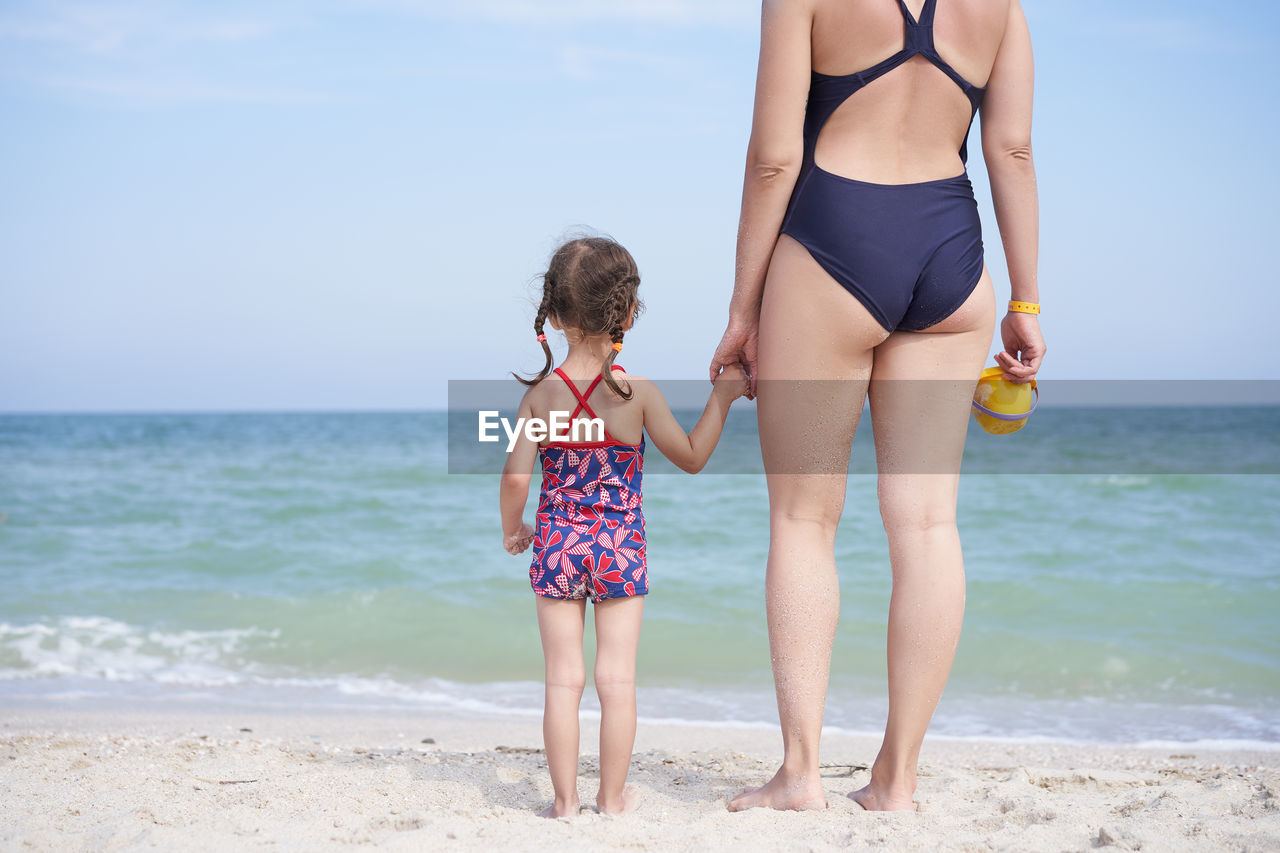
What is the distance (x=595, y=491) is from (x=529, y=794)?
0.85m

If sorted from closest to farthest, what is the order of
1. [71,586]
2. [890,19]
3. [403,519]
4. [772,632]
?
[890,19], [772,632], [71,586], [403,519]

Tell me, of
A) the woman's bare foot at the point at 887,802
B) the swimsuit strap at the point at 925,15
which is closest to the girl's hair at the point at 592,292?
the swimsuit strap at the point at 925,15

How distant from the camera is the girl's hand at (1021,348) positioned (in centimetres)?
220

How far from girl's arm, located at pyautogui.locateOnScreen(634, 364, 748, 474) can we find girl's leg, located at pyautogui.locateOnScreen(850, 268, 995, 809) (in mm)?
309

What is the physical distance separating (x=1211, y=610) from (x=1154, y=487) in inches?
235

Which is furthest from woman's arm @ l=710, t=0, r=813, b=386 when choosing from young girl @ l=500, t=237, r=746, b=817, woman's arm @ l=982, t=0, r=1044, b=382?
woman's arm @ l=982, t=0, r=1044, b=382

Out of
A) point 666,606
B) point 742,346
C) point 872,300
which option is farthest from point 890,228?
point 666,606

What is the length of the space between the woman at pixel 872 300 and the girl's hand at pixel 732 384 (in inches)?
1.3

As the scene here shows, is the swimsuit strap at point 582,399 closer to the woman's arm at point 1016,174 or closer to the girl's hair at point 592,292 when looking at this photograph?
the girl's hair at point 592,292

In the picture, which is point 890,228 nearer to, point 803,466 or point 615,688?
point 803,466

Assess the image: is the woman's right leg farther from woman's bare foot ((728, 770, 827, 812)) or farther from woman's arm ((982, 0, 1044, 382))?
woman's arm ((982, 0, 1044, 382))

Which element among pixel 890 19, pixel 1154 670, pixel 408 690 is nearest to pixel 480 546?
pixel 408 690

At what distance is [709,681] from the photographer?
4480 mm

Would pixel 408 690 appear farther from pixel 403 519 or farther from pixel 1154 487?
pixel 1154 487
